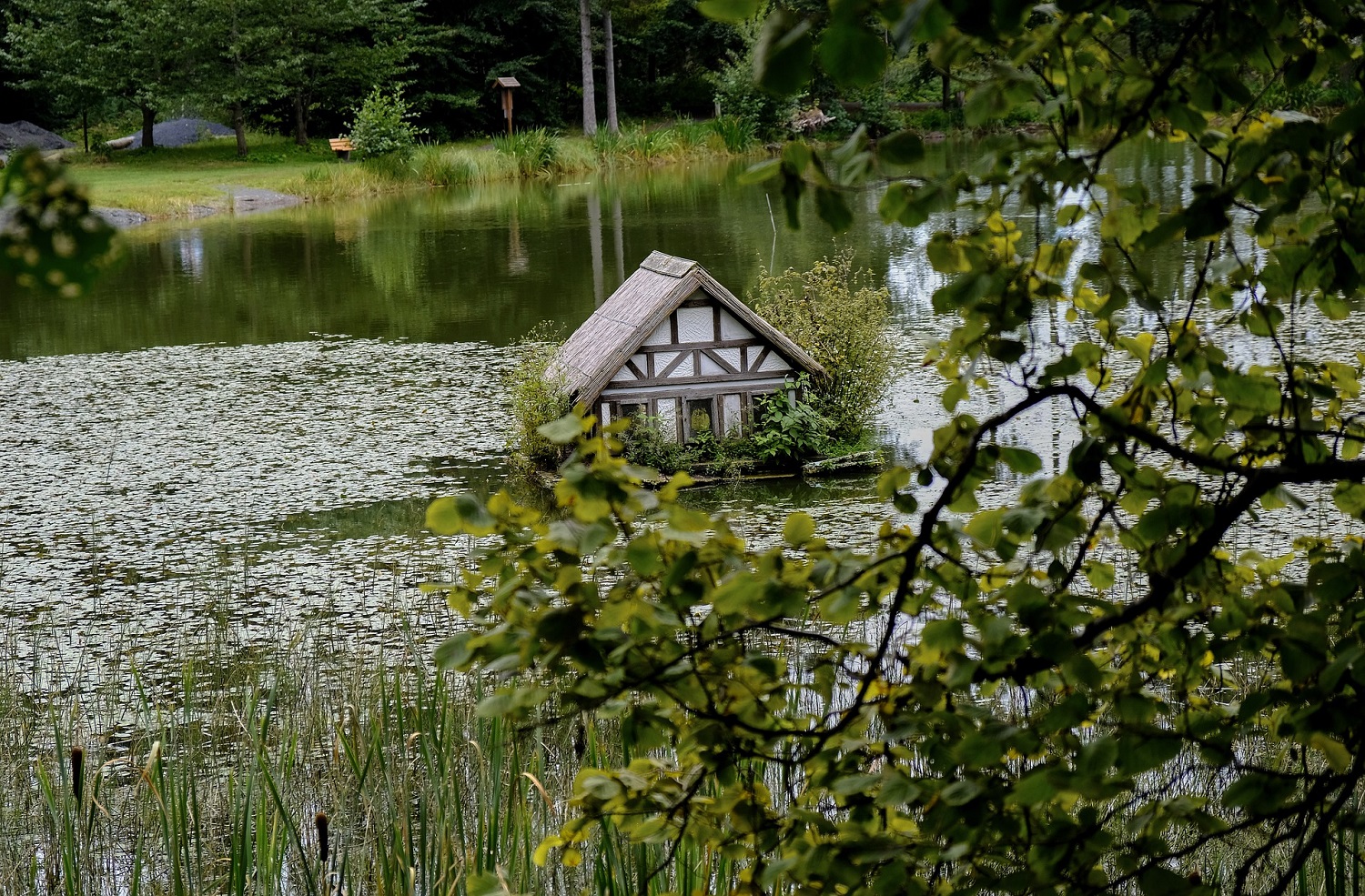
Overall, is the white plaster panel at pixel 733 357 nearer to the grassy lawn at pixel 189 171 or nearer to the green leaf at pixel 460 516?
the green leaf at pixel 460 516

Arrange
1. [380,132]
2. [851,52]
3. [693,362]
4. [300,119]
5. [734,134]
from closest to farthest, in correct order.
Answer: [851,52] < [693,362] < [380,132] < [734,134] < [300,119]

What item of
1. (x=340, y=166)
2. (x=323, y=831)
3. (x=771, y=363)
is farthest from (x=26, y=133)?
(x=323, y=831)

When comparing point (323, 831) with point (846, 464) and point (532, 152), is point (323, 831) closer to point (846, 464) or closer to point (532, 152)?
point (846, 464)

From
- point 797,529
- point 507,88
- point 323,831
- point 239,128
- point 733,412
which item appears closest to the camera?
point 797,529

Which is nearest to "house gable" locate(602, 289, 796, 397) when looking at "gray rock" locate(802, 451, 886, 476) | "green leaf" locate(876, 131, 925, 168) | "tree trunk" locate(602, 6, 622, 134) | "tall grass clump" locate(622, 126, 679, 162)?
"gray rock" locate(802, 451, 886, 476)

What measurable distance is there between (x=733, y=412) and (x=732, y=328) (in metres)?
0.53

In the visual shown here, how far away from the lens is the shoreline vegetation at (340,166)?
25781mm

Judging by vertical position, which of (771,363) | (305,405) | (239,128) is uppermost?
(239,128)

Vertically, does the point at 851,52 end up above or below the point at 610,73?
below

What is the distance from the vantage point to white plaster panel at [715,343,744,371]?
8.88 m

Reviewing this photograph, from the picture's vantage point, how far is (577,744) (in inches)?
122

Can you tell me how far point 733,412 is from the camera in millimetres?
9008

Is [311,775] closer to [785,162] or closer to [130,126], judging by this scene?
[785,162]

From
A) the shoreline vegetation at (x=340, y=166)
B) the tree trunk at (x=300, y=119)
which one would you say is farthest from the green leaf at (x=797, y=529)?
the tree trunk at (x=300, y=119)
